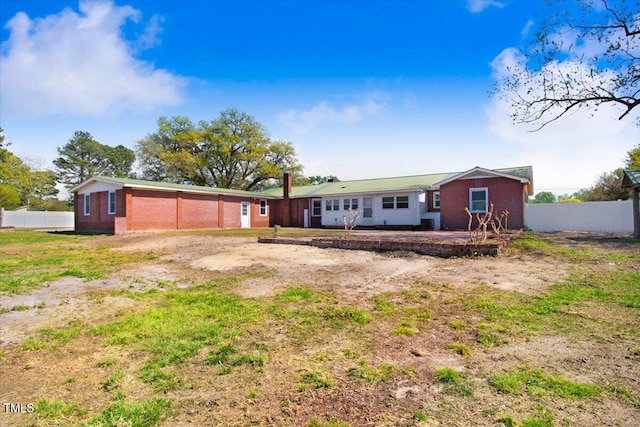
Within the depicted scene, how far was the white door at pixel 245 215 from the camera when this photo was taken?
1174 inches

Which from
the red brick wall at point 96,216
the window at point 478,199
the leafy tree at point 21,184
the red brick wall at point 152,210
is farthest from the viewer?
the leafy tree at point 21,184

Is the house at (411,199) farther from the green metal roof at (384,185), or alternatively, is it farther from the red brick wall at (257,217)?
the red brick wall at (257,217)

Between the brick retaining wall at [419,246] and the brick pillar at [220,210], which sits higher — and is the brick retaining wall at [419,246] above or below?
below

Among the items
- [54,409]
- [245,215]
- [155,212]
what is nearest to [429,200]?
[245,215]

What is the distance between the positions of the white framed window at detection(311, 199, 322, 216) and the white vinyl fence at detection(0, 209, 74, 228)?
2753 cm

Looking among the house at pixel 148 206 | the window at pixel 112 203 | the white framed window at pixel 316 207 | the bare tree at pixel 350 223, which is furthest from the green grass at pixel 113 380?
the white framed window at pixel 316 207

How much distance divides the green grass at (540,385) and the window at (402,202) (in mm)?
22663

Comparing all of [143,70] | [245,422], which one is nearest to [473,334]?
[245,422]

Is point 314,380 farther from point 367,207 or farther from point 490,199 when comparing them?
point 367,207

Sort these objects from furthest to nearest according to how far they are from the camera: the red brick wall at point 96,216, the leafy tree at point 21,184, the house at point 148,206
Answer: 1. the leafy tree at point 21,184
2. the red brick wall at point 96,216
3. the house at point 148,206

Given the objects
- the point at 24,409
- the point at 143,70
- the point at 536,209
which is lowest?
the point at 24,409

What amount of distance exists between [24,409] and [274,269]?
589 cm

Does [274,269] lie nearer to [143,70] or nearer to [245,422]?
[245,422]

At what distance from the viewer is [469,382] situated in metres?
2.97
